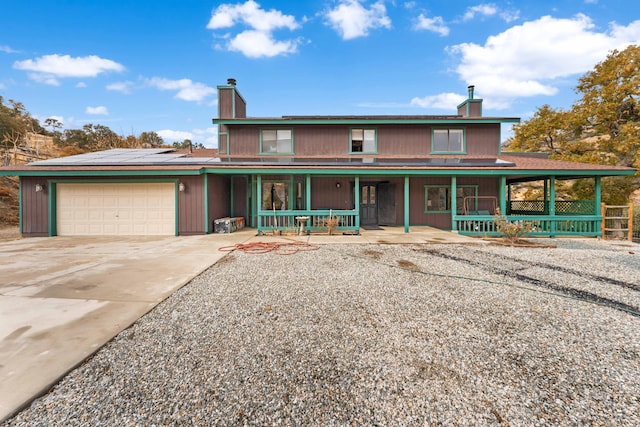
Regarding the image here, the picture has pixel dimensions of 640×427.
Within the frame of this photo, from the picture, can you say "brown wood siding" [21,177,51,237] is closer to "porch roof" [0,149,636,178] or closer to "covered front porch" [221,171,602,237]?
"porch roof" [0,149,636,178]

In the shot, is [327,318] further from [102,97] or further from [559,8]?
[102,97]

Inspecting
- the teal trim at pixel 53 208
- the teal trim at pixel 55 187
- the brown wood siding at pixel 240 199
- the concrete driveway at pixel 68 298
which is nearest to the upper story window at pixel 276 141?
the brown wood siding at pixel 240 199

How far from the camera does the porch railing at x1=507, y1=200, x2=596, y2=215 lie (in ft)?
34.6

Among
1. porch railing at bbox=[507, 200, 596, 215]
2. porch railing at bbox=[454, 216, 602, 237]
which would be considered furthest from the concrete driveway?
porch railing at bbox=[507, 200, 596, 215]

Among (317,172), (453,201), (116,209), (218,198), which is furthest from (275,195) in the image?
(453,201)

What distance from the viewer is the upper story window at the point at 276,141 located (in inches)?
469

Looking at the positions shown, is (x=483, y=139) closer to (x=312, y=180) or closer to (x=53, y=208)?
(x=312, y=180)

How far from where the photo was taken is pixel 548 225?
9695 millimetres

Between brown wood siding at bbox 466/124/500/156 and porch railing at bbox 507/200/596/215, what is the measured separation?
3.40 meters

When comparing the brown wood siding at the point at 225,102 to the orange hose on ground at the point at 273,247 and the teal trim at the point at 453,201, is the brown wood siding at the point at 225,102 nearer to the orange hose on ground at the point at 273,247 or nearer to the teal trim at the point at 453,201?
the orange hose on ground at the point at 273,247

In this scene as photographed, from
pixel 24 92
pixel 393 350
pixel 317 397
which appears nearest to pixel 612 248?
pixel 393 350

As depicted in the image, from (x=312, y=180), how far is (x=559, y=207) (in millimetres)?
11569

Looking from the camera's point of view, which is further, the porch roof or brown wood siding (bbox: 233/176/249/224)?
brown wood siding (bbox: 233/176/249/224)

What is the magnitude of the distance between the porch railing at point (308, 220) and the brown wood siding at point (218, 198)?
207cm
